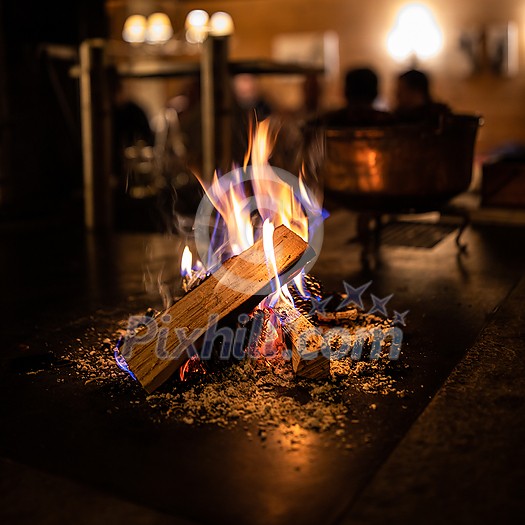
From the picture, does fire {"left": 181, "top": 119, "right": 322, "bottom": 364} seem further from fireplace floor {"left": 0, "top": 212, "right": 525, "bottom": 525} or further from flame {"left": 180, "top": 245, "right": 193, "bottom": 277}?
fireplace floor {"left": 0, "top": 212, "right": 525, "bottom": 525}

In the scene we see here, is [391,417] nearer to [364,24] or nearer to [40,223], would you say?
[40,223]

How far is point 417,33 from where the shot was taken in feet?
38.8

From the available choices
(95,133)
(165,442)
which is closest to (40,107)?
Result: (95,133)

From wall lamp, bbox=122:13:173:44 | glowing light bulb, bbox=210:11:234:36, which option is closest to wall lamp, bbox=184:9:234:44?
glowing light bulb, bbox=210:11:234:36

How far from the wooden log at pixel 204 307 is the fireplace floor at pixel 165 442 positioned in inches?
6.4

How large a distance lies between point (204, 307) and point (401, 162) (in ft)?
8.19

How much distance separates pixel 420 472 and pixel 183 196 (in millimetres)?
7528

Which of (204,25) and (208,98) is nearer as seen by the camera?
(208,98)

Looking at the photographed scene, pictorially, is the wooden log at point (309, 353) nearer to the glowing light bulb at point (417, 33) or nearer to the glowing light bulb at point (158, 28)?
the glowing light bulb at point (158, 28)

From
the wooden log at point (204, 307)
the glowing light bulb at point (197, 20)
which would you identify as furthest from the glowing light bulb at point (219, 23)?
the wooden log at point (204, 307)

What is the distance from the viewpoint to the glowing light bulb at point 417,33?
38.3ft

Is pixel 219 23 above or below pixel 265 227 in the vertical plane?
above

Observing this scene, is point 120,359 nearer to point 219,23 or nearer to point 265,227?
point 265,227

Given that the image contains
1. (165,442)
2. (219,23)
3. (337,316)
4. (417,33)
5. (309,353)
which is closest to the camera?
(165,442)
